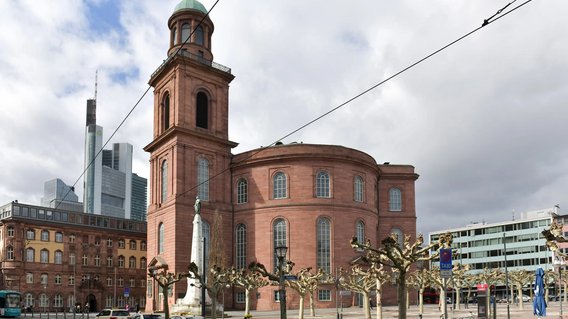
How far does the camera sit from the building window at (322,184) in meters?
65.6

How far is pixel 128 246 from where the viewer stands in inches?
3770

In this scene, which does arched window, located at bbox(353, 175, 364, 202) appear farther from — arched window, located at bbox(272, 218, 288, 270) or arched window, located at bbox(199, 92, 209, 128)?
arched window, located at bbox(199, 92, 209, 128)

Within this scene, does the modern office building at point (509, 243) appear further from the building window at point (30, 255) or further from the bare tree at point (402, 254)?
the bare tree at point (402, 254)

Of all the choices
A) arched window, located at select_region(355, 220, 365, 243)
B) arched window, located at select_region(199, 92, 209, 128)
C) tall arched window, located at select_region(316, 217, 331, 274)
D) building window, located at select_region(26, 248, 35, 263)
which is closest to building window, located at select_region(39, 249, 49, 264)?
building window, located at select_region(26, 248, 35, 263)

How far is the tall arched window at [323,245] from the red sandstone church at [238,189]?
0.11 meters

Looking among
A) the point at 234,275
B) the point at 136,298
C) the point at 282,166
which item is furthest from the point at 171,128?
the point at 136,298

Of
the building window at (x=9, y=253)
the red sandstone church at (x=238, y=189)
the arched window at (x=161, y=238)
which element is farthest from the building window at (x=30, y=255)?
the arched window at (x=161, y=238)

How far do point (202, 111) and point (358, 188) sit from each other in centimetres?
2039

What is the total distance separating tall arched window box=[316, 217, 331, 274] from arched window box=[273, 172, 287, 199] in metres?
5.18

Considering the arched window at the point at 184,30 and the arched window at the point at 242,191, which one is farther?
the arched window at the point at 184,30

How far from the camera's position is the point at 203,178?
65.9 metres

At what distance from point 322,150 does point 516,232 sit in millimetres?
77846

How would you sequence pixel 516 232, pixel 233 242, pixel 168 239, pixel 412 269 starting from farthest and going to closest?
pixel 516 232 < pixel 412 269 < pixel 233 242 < pixel 168 239

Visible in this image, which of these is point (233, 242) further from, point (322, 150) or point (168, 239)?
point (322, 150)
